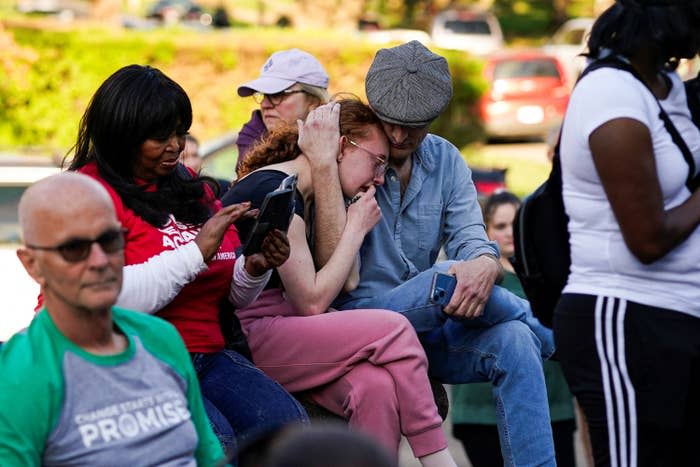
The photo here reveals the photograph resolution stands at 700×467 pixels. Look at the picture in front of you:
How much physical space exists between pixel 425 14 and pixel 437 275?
41571 millimetres

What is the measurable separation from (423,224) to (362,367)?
69 cm

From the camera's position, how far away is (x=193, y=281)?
151 inches

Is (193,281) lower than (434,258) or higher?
higher

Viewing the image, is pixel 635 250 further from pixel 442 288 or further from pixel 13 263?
pixel 13 263

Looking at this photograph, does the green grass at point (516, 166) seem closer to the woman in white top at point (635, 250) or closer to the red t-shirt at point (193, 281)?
the red t-shirt at point (193, 281)

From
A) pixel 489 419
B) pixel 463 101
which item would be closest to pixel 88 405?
pixel 489 419

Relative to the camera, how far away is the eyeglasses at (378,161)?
171 inches

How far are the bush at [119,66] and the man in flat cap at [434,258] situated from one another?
14.9 m

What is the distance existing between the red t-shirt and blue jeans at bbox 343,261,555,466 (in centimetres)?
63

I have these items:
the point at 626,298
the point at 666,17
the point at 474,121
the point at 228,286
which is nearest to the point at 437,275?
the point at 228,286

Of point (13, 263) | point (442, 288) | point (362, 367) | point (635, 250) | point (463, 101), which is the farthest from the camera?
point (463, 101)

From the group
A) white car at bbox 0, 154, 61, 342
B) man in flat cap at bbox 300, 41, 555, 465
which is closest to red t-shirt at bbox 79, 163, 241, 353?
man in flat cap at bbox 300, 41, 555, 465

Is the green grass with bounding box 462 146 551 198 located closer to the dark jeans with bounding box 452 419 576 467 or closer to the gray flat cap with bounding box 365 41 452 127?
the dark jeans with bounding box 452 419 576 467

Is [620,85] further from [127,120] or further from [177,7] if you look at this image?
[177,7]
